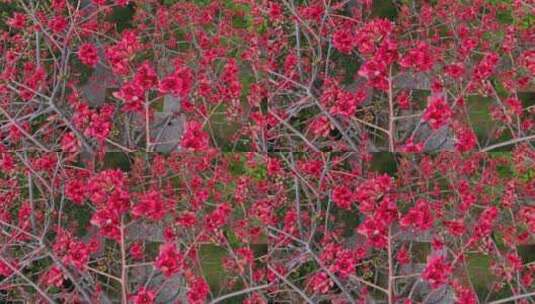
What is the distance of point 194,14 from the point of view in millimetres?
2875

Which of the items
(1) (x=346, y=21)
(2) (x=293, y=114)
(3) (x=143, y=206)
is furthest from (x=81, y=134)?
(1) (x=346, y=21)

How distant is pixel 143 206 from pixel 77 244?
417 mm

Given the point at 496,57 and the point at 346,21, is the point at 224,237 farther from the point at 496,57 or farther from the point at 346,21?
the point at 496,57

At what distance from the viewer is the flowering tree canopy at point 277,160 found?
2.55 metres

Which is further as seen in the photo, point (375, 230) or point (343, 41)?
point (343, 41)

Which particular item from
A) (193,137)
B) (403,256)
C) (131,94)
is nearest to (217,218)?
(193,137)

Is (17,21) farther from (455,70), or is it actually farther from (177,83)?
(455,70)

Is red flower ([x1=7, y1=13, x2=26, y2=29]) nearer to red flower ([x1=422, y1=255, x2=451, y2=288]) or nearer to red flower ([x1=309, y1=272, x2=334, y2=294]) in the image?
red flower ([x1=309, y1=272, x2=334, y2=294])

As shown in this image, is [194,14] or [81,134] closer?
[81,134]

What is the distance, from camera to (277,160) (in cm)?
264

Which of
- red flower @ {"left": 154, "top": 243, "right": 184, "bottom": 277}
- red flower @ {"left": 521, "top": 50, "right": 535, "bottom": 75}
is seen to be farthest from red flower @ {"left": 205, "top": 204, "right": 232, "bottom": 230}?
red flower @ {"left": 521, "top": 50, "right": 535, "bottom": 75}

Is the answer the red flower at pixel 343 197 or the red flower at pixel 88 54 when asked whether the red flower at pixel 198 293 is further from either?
the red flower at pixel 88 54

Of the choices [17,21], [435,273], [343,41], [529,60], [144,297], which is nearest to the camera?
[435,273]

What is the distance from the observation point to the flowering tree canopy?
255 centimetres
